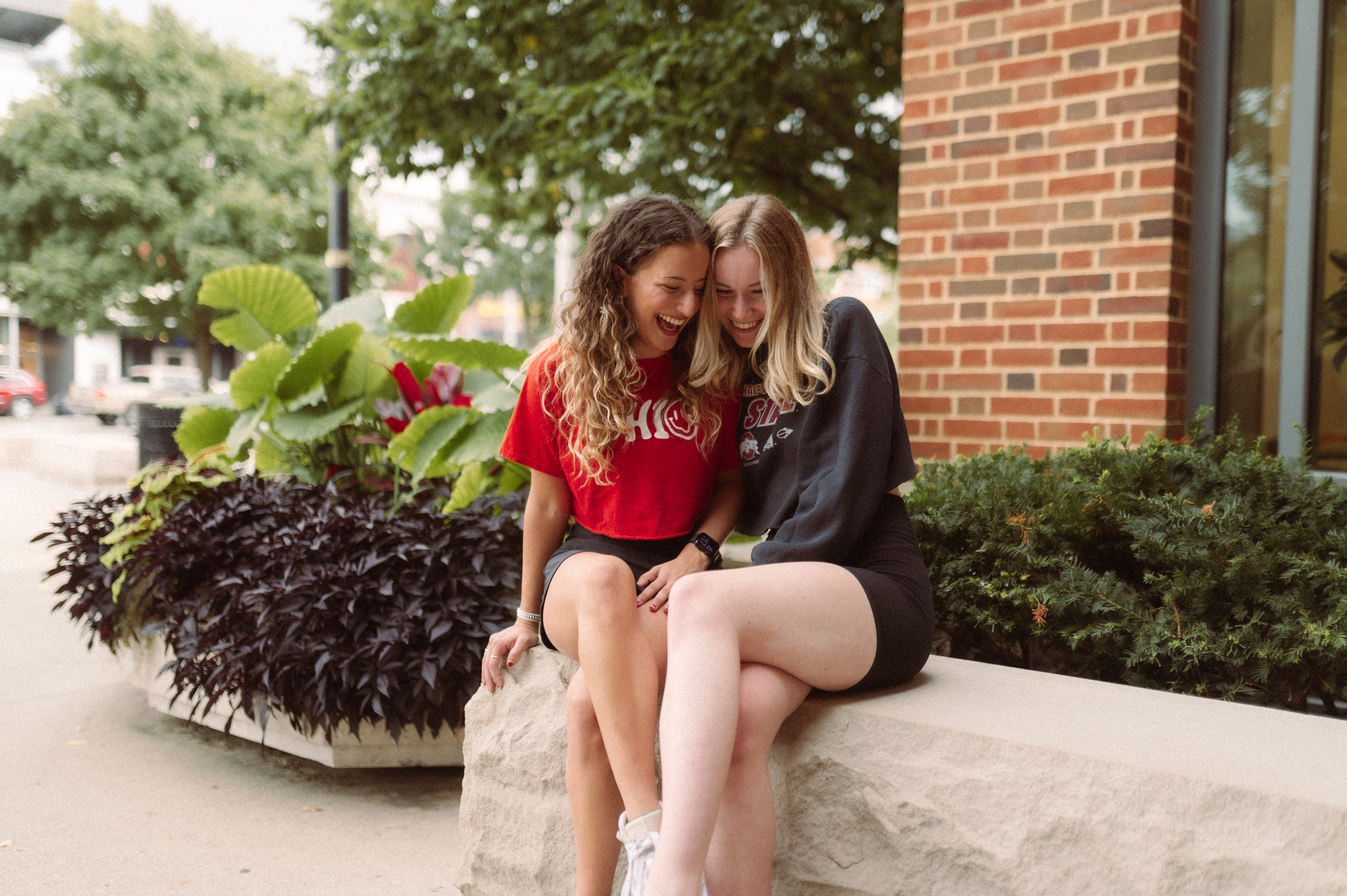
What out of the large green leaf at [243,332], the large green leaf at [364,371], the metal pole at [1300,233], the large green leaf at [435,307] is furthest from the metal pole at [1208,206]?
the large green leaf at [243,332]

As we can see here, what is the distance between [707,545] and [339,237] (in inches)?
235

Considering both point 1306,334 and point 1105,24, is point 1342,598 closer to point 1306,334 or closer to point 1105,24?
point 1306,334

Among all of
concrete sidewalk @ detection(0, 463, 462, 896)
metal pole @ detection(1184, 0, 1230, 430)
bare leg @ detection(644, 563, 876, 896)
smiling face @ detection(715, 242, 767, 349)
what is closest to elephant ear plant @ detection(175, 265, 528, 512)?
concrete sidewalk @ detection(0, 463, 462, 896)

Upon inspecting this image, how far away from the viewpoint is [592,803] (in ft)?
6.83

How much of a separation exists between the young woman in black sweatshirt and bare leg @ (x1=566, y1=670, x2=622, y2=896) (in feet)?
0.89

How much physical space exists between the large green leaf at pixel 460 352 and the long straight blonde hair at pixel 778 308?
71.5 inches

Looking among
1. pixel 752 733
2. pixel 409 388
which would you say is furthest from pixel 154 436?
pixel 752 733

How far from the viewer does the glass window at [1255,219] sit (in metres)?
3.47

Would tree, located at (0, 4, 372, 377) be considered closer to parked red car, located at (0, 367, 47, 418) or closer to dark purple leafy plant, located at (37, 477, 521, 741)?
parked red car, located at (0, 367, 47, 418)

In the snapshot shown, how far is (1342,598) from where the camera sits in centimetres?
213

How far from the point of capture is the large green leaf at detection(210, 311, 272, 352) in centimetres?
462

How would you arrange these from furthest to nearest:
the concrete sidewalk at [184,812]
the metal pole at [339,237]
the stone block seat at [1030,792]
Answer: the metal pole at [339,237] < the concrete sidewalk at [184,812] < the stone block seat at [1030,792]

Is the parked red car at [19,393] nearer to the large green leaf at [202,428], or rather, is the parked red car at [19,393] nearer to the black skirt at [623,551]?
the large green leaf at [202,428]

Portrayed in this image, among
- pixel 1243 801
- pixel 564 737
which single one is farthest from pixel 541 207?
pixel 1243 801
